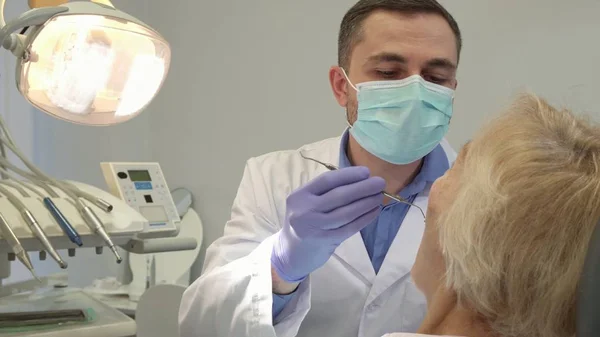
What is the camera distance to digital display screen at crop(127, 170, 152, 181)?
1641 millimetres

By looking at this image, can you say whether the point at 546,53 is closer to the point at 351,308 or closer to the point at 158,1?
the point at 351,308

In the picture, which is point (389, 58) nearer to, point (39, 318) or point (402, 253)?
point (402, 253)

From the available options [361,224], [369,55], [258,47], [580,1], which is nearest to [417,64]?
[369,55]

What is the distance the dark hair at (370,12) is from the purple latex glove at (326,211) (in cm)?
49

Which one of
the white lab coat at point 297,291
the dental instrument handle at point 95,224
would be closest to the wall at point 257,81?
the white lab coat at point 297,291

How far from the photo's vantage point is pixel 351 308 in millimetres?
1324

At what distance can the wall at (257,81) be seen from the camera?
173cm

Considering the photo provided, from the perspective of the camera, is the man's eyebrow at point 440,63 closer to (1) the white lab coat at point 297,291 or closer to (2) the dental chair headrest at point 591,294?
(1) the white lab coat at point 297,291

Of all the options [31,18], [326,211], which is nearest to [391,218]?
[326,211]

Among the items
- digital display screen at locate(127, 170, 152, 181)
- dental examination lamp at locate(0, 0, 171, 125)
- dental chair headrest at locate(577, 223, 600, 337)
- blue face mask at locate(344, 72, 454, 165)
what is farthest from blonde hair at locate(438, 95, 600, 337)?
digital display screen at locate(127, 170, 152, 181)

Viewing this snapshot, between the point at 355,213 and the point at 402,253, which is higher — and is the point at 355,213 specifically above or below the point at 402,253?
above

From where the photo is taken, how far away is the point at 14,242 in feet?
3.64

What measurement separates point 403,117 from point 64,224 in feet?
2.58

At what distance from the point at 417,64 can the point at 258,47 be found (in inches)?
47.6
